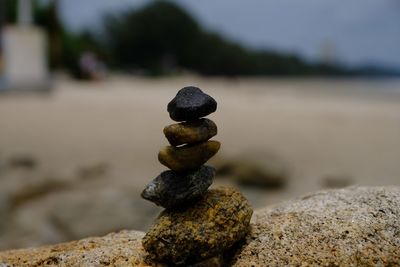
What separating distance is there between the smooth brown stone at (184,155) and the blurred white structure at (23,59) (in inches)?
681

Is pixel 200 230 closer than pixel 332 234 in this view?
Yes

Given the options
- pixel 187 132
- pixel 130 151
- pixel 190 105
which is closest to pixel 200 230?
pixel 187 132

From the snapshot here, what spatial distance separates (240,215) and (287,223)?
327 millimetres

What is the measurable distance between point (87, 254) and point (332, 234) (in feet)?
4.46

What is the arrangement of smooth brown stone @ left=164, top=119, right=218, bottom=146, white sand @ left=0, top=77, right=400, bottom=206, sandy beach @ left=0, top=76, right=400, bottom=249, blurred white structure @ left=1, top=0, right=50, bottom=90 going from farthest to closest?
blurred white structure @ left=1, top=0, right=50, bottom=90 → white sand @ left=0, top=77, right=400, bottom=206 → sandy beach @ left=0, top=76, right=400, bottom=249 → smooth brown stone @ left=164, top=119, right=218, bottom=146

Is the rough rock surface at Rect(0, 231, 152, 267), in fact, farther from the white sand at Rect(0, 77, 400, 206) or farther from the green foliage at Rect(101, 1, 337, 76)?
the green foliage at Rect(101, 1, 337, 76)

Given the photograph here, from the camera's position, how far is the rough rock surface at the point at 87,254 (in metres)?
2.78

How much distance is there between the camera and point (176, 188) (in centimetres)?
271

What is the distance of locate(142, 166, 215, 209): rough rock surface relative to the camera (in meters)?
2.71

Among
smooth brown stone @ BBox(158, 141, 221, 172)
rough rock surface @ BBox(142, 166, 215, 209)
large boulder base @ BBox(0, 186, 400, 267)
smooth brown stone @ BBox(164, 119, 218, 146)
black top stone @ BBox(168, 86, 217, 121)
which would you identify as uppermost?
black top stone @ BBox(168, 86, 217, 121)

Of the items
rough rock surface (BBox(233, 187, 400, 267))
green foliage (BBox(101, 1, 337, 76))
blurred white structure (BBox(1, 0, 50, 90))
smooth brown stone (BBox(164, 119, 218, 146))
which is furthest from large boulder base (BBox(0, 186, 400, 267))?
green foliage (BBox(101, 1, 337, 76))

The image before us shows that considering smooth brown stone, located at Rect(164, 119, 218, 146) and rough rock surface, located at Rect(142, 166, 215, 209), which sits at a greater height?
smooth brown stone, located at Rect(164, 119, 218, 146)

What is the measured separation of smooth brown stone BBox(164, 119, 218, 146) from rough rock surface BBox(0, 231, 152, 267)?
683 millimetres

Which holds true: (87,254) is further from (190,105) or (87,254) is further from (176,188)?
(190,105)
